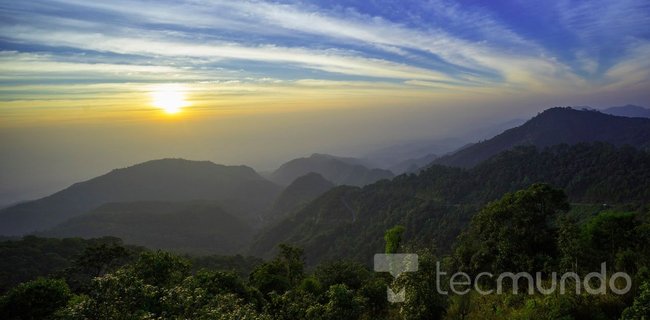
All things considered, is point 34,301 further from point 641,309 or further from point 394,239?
point 641,309

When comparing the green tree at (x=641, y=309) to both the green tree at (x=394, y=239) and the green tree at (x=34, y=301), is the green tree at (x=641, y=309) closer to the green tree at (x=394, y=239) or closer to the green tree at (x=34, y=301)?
the green tree at (x=394, y=239)

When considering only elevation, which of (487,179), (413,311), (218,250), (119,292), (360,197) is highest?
(119,292)

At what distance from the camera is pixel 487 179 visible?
5876 inches

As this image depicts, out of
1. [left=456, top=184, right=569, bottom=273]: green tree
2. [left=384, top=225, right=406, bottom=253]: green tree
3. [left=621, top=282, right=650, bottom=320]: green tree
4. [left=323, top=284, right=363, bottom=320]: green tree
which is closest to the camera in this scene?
[left=621, top=282, right=650, bottom=320]: green tree

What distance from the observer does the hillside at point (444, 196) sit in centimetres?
11296

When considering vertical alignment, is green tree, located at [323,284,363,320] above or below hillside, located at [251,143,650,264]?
above

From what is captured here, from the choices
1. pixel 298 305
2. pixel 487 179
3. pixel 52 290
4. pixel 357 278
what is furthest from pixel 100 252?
pixel 487 179

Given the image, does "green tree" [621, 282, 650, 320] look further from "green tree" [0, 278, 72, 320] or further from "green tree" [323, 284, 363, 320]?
"green tree" [0, 278, 72, 320]

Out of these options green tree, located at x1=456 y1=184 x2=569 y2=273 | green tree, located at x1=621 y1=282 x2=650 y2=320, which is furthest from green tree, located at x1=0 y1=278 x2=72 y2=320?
green tree, located at x1=621 y1=282 x2=650 y2=320

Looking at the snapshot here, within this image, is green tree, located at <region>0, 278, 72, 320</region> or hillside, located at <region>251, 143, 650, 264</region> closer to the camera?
green tree, located at <region>0, 278, 72, 320</region>

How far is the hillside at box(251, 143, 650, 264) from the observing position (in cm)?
11296

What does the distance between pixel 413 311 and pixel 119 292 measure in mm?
12589

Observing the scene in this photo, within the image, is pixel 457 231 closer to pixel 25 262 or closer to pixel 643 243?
pixel 643 243

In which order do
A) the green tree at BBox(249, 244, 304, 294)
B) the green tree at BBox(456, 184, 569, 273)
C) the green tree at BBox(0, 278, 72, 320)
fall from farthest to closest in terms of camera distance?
the green tree at BBox(249, 244, 304, 294) → the green tree at BBox(456, 184, 569, 273) → the green tree at BBox(0, 278, 72, 320)
